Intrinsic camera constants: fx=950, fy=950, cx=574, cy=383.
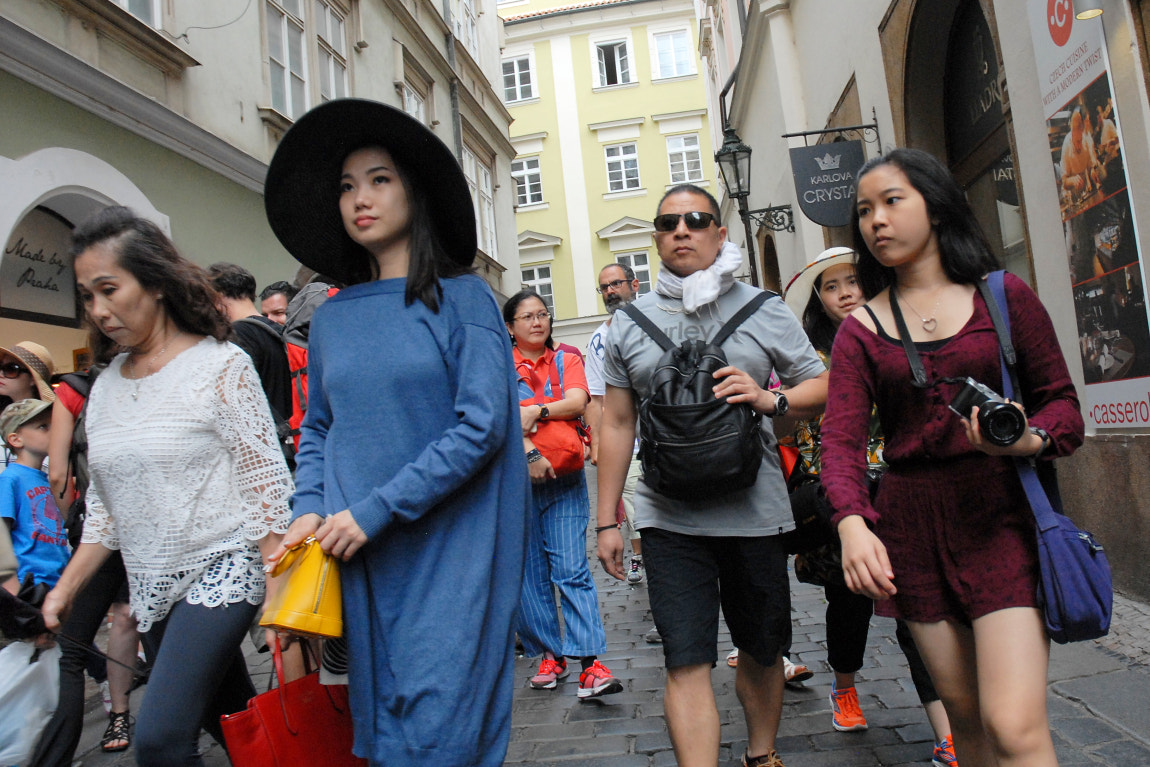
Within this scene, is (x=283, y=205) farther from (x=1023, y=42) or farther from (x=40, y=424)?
(x=1023, y=42)

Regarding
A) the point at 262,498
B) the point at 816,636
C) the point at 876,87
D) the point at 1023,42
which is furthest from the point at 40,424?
the point at 876,87

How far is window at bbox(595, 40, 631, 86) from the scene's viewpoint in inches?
1475

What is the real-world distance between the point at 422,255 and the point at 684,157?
3601 cm

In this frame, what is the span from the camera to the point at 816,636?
528 centimetres

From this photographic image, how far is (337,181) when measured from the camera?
8.52 ft

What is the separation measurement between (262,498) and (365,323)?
776 mm

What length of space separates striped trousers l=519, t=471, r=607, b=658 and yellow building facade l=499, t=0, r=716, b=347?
31.9 metres

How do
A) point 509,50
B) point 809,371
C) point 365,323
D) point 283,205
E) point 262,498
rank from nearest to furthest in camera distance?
point 365,323 < point 283,205 < point 262,498 < point 809,371 < point 509,50

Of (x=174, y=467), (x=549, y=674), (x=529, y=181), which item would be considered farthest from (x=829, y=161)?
(x=529, y=181)

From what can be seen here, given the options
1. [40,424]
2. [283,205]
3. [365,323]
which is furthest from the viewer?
[40,424]

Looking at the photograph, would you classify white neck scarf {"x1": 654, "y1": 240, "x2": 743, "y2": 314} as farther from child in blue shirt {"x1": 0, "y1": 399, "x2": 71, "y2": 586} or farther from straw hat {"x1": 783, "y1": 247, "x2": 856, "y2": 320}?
child in blue shirt {"x1": 0, "y1": 399, "x2": 71, "y2": 586}

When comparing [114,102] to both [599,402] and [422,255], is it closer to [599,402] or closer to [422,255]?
[599,402]

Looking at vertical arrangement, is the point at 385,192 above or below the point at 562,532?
above

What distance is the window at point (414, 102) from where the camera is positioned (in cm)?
1776
